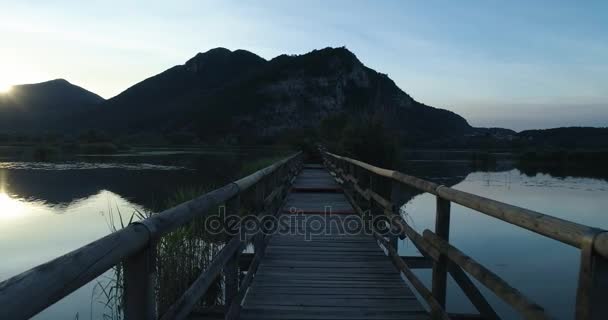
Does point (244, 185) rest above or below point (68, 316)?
above

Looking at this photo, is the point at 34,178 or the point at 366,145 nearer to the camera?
the point at 366,145

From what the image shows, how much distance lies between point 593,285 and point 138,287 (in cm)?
160

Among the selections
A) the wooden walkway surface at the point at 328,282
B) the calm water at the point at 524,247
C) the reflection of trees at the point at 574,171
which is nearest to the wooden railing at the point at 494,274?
the wooden walkway surface at the point at 328,282

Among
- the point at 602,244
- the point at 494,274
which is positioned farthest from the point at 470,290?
the point at 602,244

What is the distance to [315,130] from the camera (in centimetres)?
4166

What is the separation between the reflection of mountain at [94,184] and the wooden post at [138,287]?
12.1 metres

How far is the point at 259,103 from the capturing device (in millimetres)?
99188

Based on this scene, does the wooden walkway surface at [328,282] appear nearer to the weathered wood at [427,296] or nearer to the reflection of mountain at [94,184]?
the weathered wood at [427,296]

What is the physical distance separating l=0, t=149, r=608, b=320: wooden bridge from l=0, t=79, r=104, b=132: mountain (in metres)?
129

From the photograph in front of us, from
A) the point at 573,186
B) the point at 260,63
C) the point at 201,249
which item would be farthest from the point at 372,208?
the point at 260,63

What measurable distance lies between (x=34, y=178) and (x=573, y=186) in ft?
99.4

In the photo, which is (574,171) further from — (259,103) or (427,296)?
(259,103)

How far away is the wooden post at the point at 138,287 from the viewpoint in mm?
1564

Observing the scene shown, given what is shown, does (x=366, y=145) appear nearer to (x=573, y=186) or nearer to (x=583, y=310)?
(x=583, y=310)
